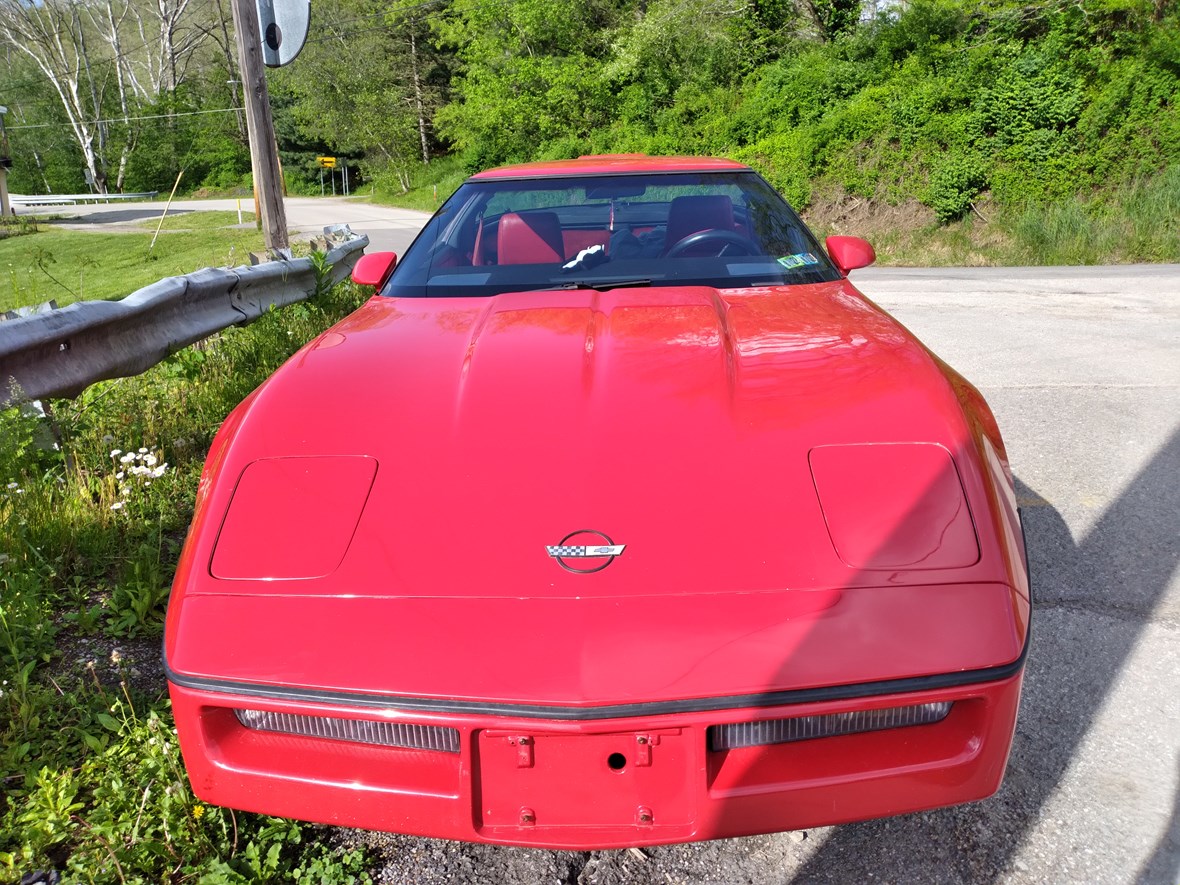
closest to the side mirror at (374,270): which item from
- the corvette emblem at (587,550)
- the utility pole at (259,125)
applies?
the corvette emblem at (587,550)

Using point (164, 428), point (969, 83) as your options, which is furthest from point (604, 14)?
point (164, 428)

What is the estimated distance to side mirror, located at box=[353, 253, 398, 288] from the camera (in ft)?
11.0

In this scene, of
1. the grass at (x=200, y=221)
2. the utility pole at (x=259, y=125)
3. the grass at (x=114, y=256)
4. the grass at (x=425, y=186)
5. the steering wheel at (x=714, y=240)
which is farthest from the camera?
the grass at (x=425, y=186)

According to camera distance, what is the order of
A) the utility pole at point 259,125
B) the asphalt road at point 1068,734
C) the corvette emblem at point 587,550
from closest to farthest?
the corvette emblem at point 587,550, the asphalt road at point 1068,734, the utility pole at point 259,125

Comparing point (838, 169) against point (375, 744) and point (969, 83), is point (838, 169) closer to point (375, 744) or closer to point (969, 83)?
point (969, 83)

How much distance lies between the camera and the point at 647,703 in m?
1.51

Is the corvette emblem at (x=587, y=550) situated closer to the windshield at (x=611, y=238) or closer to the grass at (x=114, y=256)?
the windshield at (x=611, y=238)

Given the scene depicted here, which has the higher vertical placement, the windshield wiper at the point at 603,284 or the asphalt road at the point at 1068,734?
the windshield wiper at the point at 603,284

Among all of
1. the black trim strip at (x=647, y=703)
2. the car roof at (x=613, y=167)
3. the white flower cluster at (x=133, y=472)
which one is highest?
the car roof at (x=613, y=167)

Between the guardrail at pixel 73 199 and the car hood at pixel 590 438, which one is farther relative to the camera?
the guardrail at pixel 73 199

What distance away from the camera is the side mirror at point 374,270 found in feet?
11.0

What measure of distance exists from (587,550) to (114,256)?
730 inches

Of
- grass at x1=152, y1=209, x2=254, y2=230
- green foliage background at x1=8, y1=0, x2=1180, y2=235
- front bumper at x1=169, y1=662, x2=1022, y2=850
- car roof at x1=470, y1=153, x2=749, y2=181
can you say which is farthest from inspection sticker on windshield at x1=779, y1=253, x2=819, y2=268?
grass at x1=152, y1=209, x2=254, y2=230

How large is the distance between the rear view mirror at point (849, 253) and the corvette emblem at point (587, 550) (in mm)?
2080
